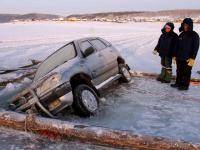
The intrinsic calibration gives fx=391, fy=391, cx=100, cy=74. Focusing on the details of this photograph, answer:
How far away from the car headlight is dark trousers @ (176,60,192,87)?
411 centimetres

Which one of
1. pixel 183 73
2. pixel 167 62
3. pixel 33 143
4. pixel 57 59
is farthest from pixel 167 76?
pixel 33 143

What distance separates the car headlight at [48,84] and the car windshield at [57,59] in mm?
837

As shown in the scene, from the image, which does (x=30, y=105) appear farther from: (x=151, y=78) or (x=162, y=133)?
(x=151, y=78)

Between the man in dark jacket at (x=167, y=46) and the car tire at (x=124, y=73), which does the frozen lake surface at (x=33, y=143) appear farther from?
the man in dark jacket at (x=167, y=46)

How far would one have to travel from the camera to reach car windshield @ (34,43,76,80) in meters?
8.66

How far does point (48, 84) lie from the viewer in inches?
301

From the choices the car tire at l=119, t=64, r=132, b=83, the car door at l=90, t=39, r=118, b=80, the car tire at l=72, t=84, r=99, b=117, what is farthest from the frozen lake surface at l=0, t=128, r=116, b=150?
the car tire at l=119, t=64, r=132, b=83

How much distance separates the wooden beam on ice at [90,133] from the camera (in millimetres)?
5721

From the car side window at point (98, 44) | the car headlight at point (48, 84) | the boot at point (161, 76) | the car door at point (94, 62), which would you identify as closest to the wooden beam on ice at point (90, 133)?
the car headlight at point (48, 84)

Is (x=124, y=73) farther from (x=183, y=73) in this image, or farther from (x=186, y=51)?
(x=186, y=51)

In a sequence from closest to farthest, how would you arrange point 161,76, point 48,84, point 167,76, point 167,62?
point 48,84 < point 167,62 < point 167,76 < point 161,76

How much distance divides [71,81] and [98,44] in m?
2.27

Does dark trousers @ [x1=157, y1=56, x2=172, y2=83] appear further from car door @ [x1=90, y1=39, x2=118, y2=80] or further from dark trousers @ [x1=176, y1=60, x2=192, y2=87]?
car door @ [x1=90, y1=39, x2=118, y2=80]

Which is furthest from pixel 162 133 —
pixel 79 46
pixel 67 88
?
pixel 79 46
